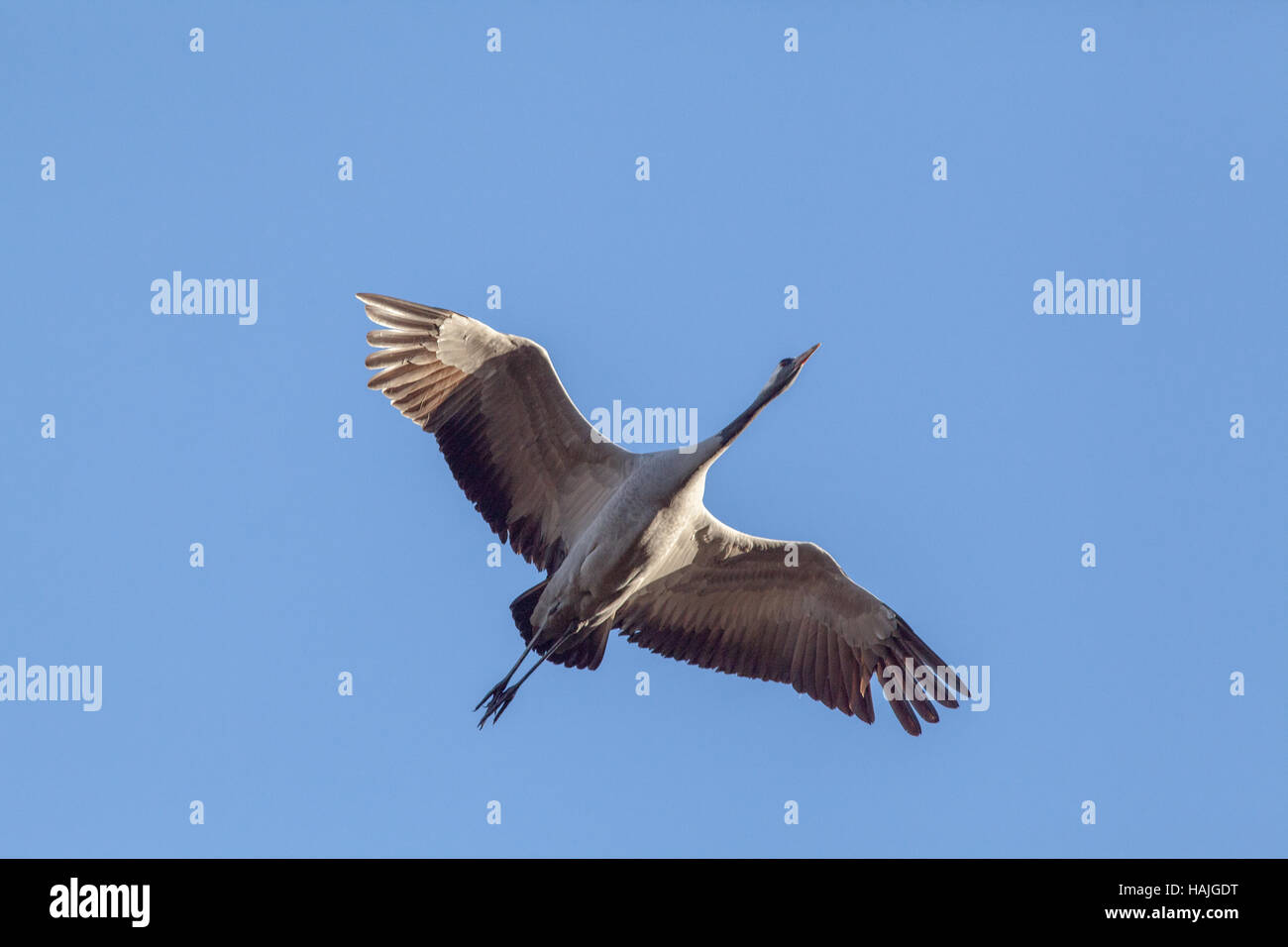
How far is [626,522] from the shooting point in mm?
10898

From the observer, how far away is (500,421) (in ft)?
38.3

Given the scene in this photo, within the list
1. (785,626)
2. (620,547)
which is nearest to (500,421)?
(620,547)

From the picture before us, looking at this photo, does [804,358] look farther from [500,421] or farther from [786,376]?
Result: [500,421]

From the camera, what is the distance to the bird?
1099cm

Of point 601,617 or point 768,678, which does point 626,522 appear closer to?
point 601,617

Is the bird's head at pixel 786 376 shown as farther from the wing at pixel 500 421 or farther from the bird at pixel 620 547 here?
the wing at pixel 500 421

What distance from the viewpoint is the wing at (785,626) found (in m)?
11.8

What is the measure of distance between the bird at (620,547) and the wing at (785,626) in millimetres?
13

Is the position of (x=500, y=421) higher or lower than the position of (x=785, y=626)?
higher

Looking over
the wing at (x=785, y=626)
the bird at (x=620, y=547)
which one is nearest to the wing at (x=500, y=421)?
the bird at (x=620, y=547)

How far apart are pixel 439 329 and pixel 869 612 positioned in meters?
4.60

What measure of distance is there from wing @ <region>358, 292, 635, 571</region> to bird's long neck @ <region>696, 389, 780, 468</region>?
1043 mm

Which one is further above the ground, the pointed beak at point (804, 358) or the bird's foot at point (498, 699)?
the pointed beak at point (804, 358)

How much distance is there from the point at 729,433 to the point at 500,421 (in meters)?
2.19
